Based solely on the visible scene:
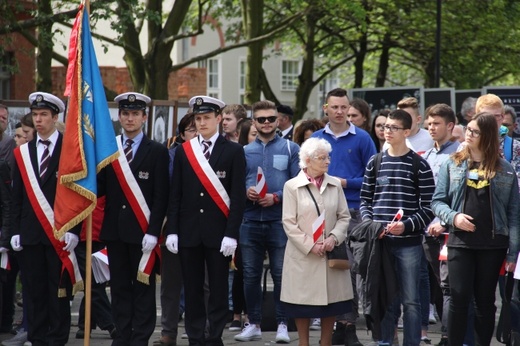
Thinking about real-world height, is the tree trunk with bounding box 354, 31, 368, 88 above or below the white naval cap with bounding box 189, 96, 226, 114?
above

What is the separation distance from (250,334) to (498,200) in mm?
2915

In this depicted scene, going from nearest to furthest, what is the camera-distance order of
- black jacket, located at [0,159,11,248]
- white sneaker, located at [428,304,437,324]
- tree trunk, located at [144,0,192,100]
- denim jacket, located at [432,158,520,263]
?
denim jacket, located at [432,158,520,263] → black jacket, located at [0,159,11,248] → white sneaker, located at [428,304,437,324] → tree trunk, located at [144,0,192,100]

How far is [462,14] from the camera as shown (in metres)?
30.4

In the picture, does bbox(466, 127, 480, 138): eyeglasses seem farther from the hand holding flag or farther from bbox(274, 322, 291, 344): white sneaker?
bbox(274, 322, 291, 344): white sneaker

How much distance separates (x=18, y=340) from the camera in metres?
10.1

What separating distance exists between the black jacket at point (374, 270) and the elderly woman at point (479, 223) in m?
0.59

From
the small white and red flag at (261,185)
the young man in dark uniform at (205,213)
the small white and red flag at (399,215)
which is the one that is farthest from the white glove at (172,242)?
the small white and red flag at (399,215)

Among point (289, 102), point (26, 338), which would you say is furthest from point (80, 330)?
point (289, 102)

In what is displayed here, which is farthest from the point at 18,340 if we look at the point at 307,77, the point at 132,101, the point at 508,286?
the point at 307,77

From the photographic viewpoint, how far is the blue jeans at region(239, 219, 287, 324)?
1017cm

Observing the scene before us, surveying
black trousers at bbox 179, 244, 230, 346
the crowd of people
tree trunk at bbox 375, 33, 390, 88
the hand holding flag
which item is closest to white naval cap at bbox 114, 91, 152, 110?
the crowd of people

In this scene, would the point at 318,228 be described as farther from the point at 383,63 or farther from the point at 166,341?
the point at 383,63

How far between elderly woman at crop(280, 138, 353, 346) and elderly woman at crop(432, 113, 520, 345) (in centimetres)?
88

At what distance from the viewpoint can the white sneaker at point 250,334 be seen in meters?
10.3
